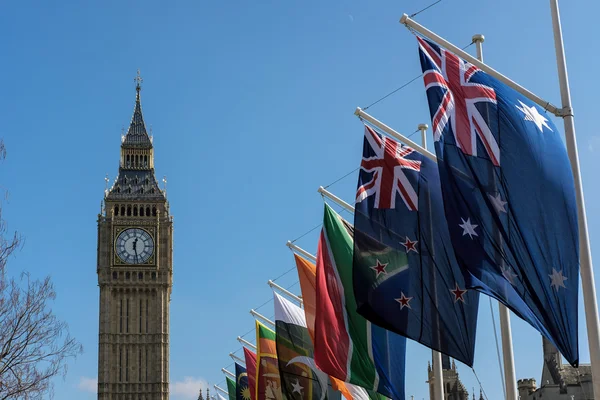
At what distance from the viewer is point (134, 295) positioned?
116 metres

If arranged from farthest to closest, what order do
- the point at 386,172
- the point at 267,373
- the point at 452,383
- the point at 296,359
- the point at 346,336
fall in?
the point at 452,383 < the point at 267,373 < the point at 296,359 < the point at 346,336 < the point at 386,172

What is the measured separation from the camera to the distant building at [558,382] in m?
110

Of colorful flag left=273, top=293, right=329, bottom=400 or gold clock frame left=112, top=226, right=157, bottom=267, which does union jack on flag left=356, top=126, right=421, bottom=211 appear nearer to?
colorful flag left=273, top=293, right=329, bottom=400

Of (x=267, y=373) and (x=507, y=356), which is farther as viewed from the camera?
(x=267, y=373)

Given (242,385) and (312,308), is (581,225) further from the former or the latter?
(242,385)

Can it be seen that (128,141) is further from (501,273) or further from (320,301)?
(501,273)

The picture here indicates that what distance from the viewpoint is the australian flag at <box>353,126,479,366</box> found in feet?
89.8

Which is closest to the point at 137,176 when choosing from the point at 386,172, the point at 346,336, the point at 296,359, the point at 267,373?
the point at 267,373

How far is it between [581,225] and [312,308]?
2090cm

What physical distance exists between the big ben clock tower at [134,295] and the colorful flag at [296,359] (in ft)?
232

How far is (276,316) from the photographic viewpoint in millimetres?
46250

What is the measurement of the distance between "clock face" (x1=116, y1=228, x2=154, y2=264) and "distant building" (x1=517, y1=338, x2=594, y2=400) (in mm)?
46912

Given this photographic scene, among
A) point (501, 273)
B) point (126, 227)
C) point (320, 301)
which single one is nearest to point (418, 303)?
point (501, 273)

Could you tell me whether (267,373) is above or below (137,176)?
below
